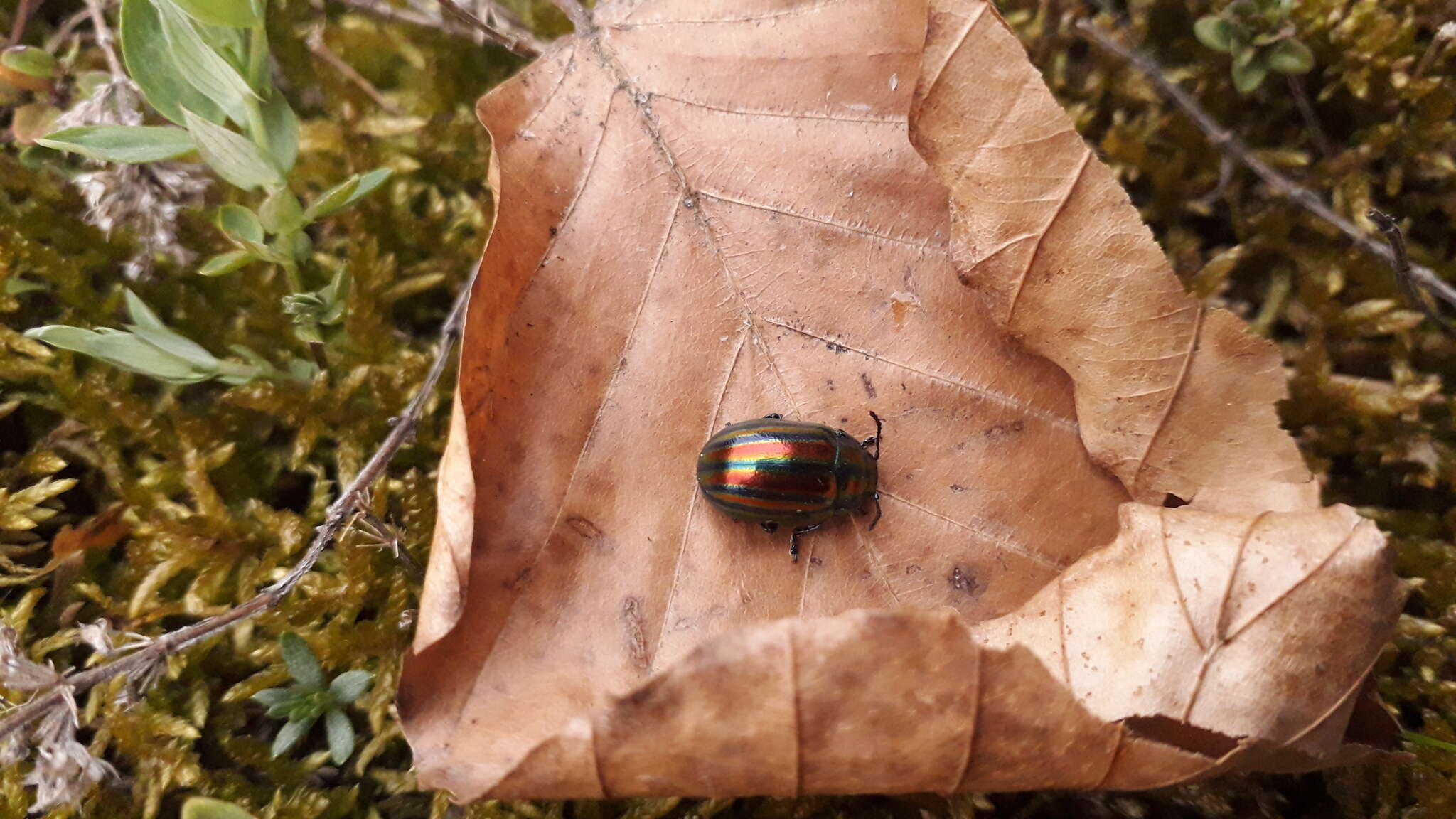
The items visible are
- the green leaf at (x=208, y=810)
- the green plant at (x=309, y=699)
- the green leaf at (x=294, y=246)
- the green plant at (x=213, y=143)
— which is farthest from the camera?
the green leaf at (x=294, y=246)

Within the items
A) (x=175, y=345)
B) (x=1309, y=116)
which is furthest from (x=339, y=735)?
(x=1309, y=116)

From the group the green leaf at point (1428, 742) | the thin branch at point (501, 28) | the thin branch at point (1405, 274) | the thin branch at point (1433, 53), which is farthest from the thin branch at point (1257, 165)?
the thin branch at point (501, 28)

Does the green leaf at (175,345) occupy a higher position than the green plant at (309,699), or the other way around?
the green leaf at (175,345)

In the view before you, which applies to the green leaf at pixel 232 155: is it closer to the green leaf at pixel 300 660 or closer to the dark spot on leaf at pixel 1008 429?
the green leaf at pixel 300 660

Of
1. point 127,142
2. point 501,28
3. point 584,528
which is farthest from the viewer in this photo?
point 501,28

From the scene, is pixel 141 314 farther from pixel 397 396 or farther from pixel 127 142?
pixel 397 396

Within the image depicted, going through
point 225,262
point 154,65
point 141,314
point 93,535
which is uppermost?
point 154,65

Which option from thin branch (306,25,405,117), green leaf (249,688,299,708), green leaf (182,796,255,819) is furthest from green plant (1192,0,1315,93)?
green leaf (182,796,255,819)
